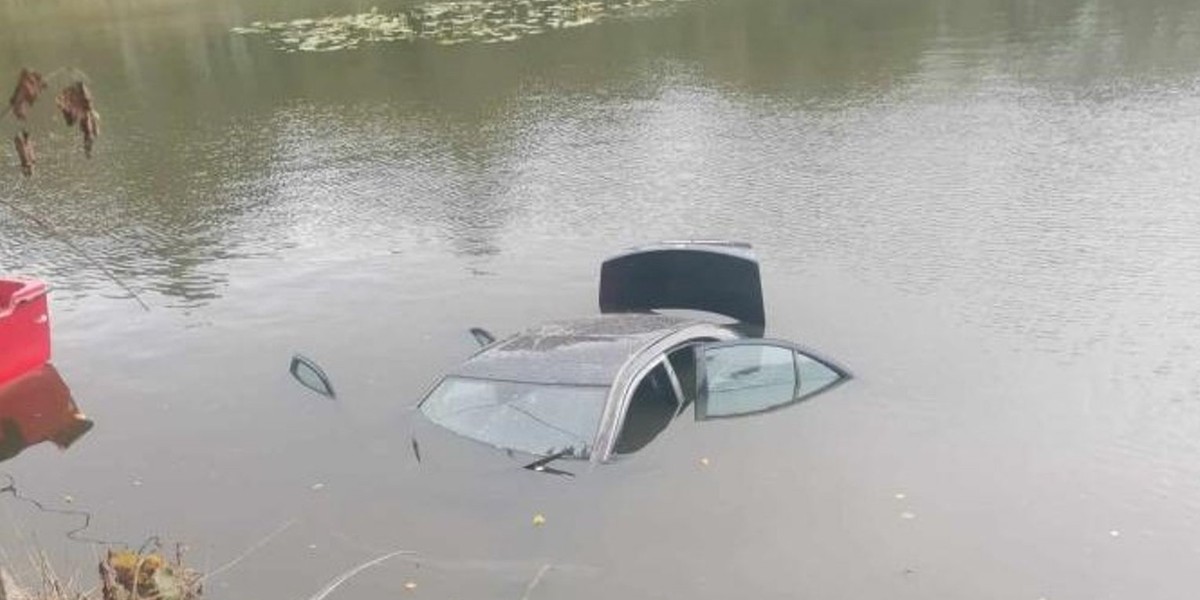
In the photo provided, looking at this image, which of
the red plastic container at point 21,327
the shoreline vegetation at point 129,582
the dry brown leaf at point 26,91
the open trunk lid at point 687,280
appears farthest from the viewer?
the open trunk lid at point 687,280

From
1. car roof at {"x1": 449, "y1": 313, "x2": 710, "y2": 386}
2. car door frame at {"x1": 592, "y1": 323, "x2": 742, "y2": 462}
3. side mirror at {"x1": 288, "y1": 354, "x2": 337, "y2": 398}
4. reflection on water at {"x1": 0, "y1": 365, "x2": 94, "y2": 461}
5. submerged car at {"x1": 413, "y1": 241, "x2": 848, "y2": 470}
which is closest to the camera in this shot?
car door frame at {"x1": 592, "y1": 323, "x2": 742, "y2": 462}

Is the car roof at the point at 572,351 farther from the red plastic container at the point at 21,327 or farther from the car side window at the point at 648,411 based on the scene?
the red plastic container at the point at 21,327

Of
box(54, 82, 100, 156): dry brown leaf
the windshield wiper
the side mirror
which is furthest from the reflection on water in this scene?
box(54, 82, 100, 156): dry brown leaf

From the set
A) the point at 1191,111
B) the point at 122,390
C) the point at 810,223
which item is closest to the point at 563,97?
the point at 810,223

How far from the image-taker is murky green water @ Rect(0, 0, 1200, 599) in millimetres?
8453

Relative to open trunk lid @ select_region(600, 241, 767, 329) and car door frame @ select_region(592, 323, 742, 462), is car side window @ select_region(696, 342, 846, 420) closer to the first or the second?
car door frame @ select_region(592, 323, 742, 462)

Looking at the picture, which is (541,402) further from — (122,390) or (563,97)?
(563,97)

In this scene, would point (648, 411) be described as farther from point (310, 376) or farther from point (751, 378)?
point (310, 376)

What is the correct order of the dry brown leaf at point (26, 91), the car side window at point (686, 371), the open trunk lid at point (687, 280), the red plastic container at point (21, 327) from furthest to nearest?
the open trunk lid at point (687, 280), the red plastic container at point (21, 327), the car side window at point (686, 371), the dry brown leaf at point (26, 91)

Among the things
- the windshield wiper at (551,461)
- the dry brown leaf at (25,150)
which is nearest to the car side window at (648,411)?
the windshield wiper at (551,461)

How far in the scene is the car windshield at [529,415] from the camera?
28.9 feet

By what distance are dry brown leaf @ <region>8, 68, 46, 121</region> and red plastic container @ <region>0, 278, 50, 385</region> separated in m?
8.42

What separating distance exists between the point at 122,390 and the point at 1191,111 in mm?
17453

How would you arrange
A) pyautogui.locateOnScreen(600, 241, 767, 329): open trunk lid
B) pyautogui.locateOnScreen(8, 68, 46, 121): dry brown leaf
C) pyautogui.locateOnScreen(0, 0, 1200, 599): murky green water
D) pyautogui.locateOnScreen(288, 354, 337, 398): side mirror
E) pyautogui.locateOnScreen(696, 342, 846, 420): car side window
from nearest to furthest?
pyautogui.locateOnScreen(8, 68, 46, 121): dry brown leaf < pyautogui.locateOnScreen(0, 0, 1200, 599): murky green water < pyautogui.locateOnScreen(696, 342, 846, 420): car side window < pyautogui.locateOnScreen(288, 354, 337, 398): side mirror < pyautogui.locateOnScreen(600, 241, 767, 329): open trunk lid
